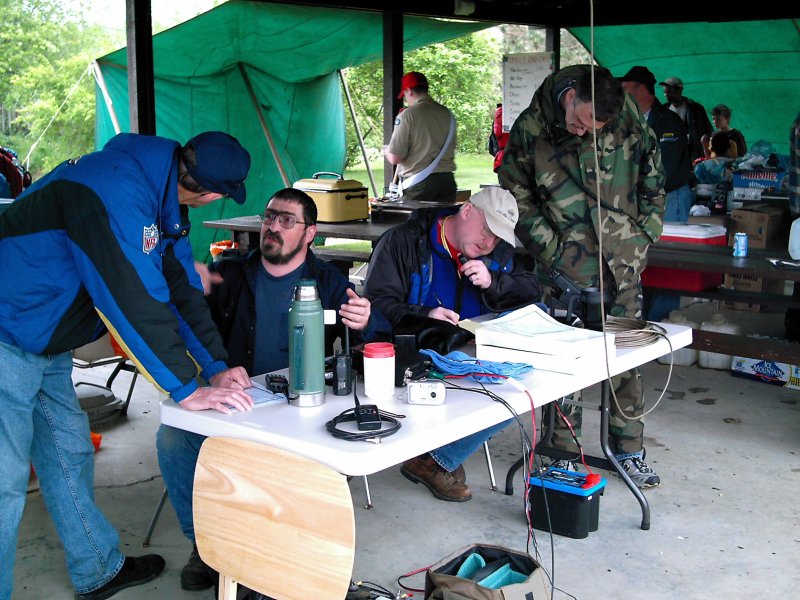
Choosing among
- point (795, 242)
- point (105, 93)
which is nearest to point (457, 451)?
point (795, 242)

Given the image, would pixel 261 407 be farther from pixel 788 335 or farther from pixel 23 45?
pixel 23 45

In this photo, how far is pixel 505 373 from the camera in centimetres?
266

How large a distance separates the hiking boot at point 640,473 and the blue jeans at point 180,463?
75.3 inches

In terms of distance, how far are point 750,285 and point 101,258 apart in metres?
5.69

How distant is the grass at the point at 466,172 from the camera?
15789mm

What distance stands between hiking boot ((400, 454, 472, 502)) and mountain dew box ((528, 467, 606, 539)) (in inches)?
13.9

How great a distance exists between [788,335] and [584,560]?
3413mm

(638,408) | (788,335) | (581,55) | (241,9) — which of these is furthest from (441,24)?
(581,55)

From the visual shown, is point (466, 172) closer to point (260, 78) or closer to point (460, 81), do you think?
point (460, 81)

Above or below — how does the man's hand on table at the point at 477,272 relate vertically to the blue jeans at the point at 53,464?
above

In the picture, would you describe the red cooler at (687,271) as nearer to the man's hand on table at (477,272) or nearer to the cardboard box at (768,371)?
the cardboard box at (768,371)

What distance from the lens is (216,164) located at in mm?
2525

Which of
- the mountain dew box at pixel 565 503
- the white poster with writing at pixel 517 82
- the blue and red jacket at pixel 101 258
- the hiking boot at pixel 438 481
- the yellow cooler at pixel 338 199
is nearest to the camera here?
the blue and red jacket at pixel 101 258

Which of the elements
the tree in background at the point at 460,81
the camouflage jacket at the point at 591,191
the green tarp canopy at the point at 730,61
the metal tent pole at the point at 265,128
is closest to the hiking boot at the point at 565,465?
the camouflage jacket at the point at 591,191
